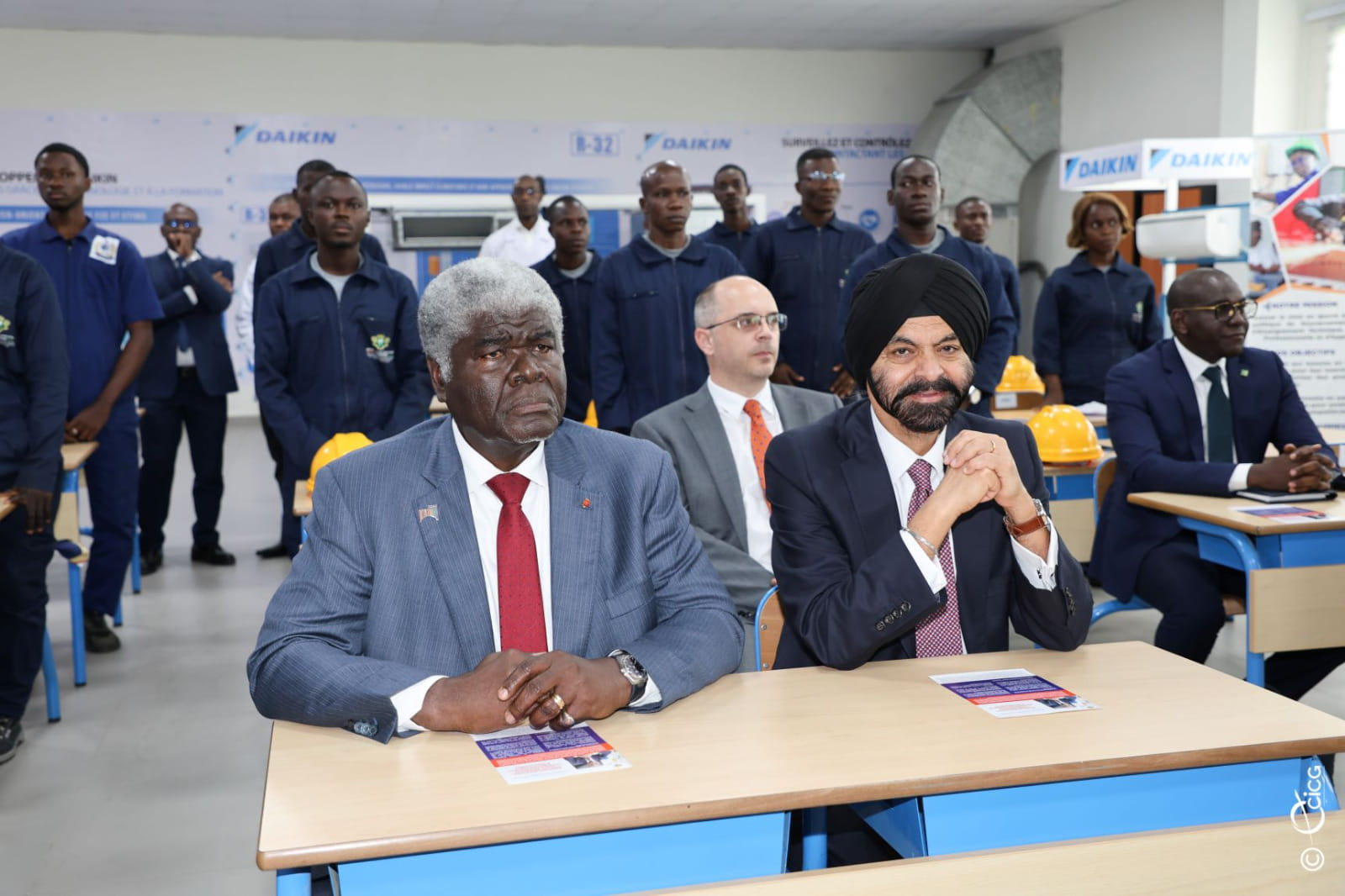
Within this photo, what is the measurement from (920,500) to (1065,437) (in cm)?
289

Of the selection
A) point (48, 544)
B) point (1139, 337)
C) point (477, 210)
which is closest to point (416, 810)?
point (48, 544)

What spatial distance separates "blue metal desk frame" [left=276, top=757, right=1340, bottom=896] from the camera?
143cm

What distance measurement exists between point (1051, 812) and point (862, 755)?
27 cm

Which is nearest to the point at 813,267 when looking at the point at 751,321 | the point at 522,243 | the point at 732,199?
the point at 732,199

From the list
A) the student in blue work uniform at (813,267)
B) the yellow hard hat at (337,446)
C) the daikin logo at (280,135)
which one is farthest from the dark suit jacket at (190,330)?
the daikin logo at (280,135)

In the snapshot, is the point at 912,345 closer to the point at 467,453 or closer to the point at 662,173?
the point at 467,453

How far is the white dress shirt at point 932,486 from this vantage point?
7.00 feet

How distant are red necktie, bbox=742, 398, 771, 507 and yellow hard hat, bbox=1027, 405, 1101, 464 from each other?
→ 2.00m

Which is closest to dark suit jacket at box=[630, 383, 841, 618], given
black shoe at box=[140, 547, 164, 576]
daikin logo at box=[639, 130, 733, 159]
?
black shoe at box=[140, 547, 164, 576]

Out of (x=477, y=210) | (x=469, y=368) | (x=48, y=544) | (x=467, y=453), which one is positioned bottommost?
(x=48, y=544)

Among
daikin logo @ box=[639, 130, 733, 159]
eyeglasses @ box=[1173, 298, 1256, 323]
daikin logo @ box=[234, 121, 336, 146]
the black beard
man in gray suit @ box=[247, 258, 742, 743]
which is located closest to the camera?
man in gray suit @ box=[247, 258, 742, 743]

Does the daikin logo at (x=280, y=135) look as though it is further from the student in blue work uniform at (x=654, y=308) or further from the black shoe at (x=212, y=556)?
the student in blue work uniform at (x=654, y=308)

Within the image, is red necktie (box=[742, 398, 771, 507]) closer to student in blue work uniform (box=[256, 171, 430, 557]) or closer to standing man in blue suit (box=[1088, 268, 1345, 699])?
standing man in blue suit (box=[1088, 268, 1345, 699])

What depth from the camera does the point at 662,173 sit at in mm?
4996
